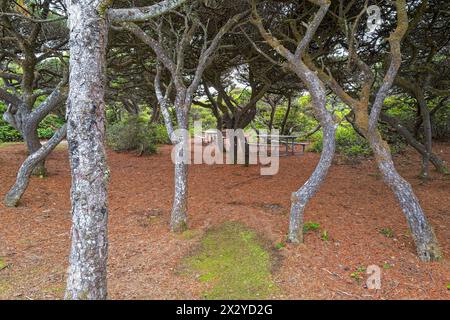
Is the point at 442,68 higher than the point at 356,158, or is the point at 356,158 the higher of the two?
the point at 442,68

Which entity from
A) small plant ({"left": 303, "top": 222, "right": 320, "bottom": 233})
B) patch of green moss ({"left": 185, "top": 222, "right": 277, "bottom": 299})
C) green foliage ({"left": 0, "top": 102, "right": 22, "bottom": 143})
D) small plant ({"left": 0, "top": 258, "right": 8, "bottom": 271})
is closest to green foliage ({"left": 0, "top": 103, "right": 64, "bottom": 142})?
green foliage ({"left": 0, "top": 102, "right": 22, "bottom": 143})

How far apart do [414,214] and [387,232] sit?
2.89 ft

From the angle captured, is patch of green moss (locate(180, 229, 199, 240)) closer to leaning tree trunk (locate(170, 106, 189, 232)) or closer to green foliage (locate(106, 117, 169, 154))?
leaning tree trunk (locate(170, 106, 189, 232))

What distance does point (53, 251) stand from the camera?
412 cm

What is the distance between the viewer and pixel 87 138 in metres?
2.23

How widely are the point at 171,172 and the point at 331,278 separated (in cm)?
643

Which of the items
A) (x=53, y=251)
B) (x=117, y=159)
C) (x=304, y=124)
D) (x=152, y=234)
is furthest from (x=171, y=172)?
(x=304, y=124)

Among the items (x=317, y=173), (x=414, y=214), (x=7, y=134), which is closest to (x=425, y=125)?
(x=414, y=214)

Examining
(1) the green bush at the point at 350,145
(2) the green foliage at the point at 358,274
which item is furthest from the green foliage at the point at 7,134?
(2) the green foliage at the point at 358,274

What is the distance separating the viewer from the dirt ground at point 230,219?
3.34 metres

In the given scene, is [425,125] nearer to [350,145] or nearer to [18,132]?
[350,145]

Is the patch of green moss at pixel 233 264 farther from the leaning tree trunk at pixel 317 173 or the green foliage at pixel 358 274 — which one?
the green foliage at pixel 358 274

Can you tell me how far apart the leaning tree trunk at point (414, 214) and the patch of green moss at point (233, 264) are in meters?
1.80

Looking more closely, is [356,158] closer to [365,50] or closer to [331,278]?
[365,50]
